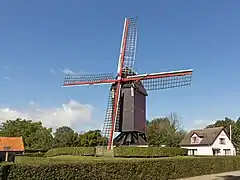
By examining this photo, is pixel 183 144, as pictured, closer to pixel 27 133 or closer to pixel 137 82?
pixel 137 82

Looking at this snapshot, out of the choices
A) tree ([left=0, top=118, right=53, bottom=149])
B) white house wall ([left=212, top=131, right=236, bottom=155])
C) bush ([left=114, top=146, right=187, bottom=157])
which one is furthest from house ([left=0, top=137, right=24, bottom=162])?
white house wall ([left=212, top=131, right=236, bottom=155])

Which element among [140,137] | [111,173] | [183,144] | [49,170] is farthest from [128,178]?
[183,144]

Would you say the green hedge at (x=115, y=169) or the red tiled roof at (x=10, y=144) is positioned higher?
the red tiled roof at (x=10, y=144)

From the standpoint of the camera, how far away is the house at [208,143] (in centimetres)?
4831

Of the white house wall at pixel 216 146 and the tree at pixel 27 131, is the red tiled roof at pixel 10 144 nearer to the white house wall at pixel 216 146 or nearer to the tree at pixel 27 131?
the tree at pixel 27 131

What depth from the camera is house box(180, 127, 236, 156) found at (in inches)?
1902

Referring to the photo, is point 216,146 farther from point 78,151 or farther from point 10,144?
point 10,144

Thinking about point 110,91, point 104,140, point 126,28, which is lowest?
point 104,140

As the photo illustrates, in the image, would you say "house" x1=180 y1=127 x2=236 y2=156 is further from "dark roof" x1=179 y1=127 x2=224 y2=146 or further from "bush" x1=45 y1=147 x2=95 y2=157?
"bush" x1=45 y1=147 x2=95 y2=157

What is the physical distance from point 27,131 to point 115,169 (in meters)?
59.1

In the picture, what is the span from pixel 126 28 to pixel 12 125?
52720mm

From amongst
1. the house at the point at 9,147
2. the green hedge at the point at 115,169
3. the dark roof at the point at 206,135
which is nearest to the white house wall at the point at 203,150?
the dark roof at the point at 206,135

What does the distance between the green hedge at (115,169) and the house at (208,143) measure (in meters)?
24.1

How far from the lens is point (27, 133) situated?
70875mm
